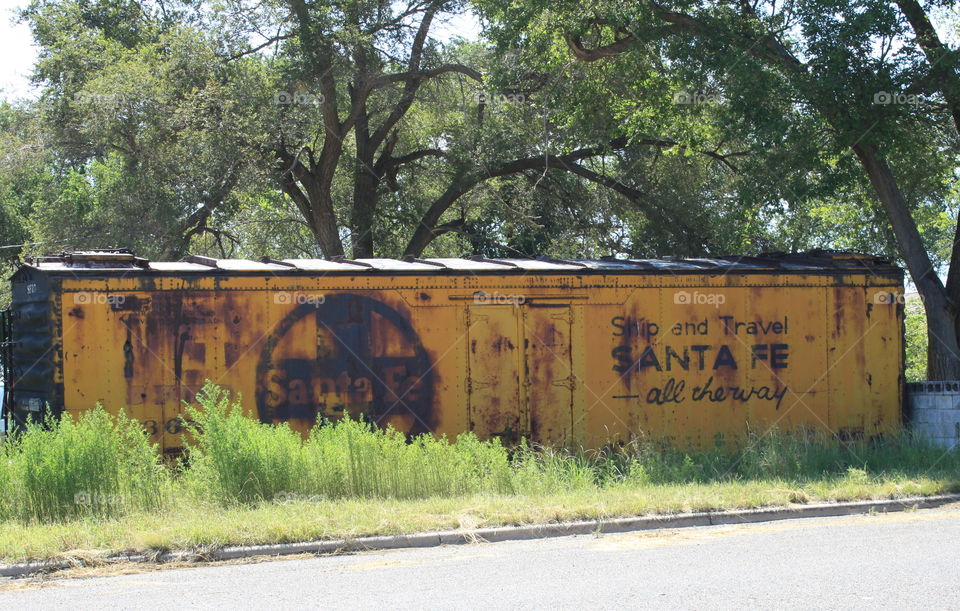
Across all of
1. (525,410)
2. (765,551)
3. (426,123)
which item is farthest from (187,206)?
(765,551)

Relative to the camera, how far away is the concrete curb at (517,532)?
765 centimetres

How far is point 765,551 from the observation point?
7773 mm

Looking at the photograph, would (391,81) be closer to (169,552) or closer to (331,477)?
(331,477)

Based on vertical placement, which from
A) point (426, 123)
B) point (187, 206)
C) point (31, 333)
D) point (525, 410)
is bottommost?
point (525, 410)

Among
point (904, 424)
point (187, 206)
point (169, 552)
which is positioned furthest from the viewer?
point (187, 206)

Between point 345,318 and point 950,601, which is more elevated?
point 345,318

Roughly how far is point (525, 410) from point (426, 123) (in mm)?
16812

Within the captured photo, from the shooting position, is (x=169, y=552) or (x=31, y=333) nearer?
(x=169, y=552)

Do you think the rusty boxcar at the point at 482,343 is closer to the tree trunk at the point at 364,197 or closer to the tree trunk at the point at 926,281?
the tree trunk at the point at 926,281
